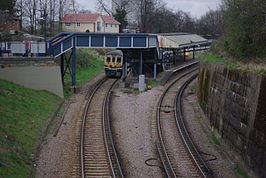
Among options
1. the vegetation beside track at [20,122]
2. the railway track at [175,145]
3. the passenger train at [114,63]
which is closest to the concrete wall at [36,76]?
the vegetation beside track at [20,122]

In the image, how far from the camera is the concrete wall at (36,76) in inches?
871

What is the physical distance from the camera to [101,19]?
55719 mm

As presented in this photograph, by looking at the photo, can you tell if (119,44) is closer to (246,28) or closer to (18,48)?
(18,48)

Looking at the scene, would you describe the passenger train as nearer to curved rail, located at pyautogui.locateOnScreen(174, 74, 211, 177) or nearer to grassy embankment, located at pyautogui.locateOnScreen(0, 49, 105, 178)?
grassy embankment, located at pyautogui.locateOnScreen(0, 49, 105, 178)

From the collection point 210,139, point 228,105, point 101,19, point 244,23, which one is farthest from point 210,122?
point 101,19

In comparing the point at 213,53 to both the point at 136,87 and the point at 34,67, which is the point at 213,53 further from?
the point at 34,67

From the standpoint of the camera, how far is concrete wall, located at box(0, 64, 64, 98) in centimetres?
2212

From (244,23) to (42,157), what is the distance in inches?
529

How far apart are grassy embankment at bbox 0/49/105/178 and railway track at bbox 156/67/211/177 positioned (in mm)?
5647

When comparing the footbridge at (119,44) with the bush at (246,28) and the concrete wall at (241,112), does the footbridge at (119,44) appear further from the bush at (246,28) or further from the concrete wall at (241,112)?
the concrete wall at (241,112)

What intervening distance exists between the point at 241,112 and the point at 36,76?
15.7m

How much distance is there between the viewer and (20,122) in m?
15.9

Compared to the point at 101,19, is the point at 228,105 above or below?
below

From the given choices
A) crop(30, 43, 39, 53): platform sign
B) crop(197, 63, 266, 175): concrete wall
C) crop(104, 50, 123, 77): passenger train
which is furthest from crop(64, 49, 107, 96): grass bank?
crop(197, 63, 266, 175): concrete wall
